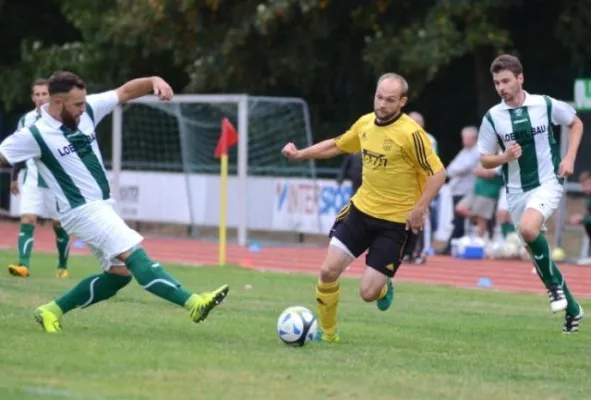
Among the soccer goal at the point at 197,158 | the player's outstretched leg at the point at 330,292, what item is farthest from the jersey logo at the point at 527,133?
the soccer goal at the point at 197,158

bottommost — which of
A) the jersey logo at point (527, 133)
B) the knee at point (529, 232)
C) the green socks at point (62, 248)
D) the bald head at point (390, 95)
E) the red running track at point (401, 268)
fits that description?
the red running track at point (401, 268)

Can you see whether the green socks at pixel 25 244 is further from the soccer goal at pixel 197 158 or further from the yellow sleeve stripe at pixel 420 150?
the soccer goal at pixel 197 158

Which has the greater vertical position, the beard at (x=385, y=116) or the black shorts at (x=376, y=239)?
the beard at (x=385, y=116)

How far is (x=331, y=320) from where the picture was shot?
35.3 ft

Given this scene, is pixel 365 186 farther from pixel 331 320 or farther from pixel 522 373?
pixel 522 373

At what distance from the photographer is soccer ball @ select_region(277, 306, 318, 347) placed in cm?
1033

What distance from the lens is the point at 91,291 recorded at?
1079 centimetres

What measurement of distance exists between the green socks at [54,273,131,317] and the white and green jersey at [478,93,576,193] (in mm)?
3396

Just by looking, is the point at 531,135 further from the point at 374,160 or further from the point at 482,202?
the point at 482,202

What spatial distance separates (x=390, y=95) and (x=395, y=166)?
0.55 metres

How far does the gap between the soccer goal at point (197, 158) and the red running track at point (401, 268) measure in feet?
4.53

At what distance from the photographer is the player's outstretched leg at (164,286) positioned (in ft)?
34.0

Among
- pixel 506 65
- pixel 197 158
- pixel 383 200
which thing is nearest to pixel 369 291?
pixel 383 200

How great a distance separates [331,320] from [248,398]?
2.88 meters
